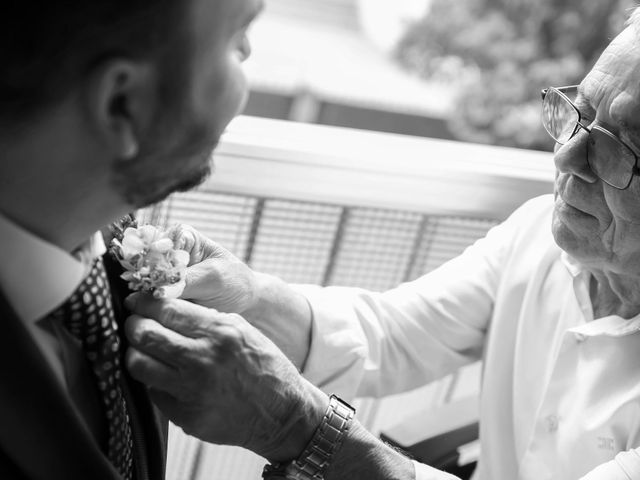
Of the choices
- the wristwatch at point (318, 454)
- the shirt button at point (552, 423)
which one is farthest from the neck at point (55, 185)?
the shirt button at point (552, 423)

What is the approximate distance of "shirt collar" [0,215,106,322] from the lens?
2.41ft

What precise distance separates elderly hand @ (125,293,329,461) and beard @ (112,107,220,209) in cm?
16

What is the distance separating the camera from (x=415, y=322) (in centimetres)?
146

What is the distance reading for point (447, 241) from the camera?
190 centimetres

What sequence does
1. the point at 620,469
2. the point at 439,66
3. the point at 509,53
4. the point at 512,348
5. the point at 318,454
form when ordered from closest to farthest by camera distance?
the point at 318,454 < the point at 620,469 < the point at 512,348 < the point at 509,53 < the point at 439,66

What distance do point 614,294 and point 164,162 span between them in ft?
2.83

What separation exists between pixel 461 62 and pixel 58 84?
4.05 m

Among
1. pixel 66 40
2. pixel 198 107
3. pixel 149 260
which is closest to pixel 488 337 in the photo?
pixel 149 260

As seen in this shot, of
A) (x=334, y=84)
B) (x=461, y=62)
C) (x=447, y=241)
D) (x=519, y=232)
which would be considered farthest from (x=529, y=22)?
(x=519, y=232)

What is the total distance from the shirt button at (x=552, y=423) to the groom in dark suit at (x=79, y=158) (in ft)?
2.55

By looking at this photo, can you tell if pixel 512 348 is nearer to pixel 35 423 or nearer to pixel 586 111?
pixel 586 111

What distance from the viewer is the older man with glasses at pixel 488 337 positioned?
37.0 inches

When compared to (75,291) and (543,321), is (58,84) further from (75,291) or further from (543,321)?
(543,321)

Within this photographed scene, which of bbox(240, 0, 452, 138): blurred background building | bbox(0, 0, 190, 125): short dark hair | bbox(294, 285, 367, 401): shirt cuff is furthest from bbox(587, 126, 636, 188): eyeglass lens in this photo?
bbox(240, 0, 452, 138): blurred background building
